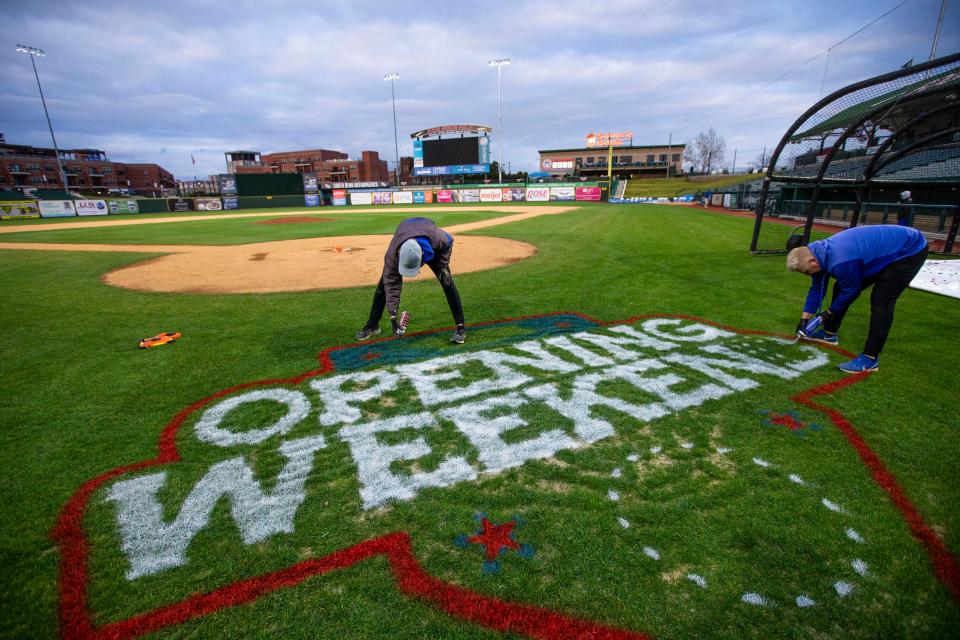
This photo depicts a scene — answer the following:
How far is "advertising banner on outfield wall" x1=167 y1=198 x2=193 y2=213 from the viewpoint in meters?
43.1

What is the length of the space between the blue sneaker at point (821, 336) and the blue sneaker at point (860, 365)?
0.75m

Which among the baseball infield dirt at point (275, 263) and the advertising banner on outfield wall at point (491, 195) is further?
the advertising banner on outfield wall at point (491, 195)

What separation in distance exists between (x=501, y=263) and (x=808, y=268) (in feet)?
24.3

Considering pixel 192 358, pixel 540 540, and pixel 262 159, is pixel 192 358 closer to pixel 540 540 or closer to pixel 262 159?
pixel 540 540

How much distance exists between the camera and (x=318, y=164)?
98.0m

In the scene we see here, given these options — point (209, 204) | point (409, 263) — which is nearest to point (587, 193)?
point (209, 204)

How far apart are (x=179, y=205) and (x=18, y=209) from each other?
38.4ft

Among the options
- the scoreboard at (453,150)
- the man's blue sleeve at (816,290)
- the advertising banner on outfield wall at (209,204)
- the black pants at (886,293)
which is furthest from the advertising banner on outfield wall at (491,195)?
the black pants at (886,293)

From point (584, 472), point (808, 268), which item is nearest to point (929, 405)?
point (808, 268)

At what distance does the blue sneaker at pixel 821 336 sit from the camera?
548cm

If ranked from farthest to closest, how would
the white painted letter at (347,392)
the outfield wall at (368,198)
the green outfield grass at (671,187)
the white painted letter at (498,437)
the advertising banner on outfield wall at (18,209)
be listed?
the green outfield grass at (671,187), the outfield wall at (368,198), the advertising banner on outfield wall at (18,209), the white painted letter at (347,392), the white painted letter at (498,437)

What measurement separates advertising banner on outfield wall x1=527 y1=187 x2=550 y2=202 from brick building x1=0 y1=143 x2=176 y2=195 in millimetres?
67328

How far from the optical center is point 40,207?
116 ft

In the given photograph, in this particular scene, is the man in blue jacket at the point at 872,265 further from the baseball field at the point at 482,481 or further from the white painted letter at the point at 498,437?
the white painted letter at the point at 498,437
